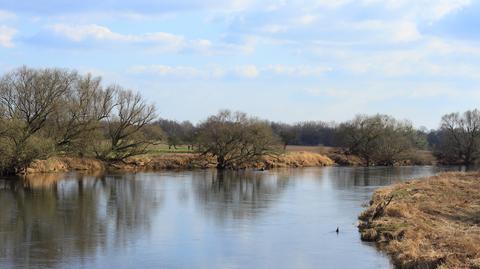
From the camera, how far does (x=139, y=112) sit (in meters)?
64.3

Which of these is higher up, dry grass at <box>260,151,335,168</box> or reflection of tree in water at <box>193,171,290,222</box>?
dry grass at <box>260,151,335,168</box>

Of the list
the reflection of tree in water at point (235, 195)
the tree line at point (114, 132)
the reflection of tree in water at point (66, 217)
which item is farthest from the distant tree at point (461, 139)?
the reflection of tree in water at point (66, 217)

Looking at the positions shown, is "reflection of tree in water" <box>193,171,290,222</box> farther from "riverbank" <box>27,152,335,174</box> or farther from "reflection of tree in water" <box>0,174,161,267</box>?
"riverbank" <box>27,152,335,174</box>

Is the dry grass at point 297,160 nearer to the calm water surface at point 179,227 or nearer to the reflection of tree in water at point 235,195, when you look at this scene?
the reflection of tree in water at point 235,195

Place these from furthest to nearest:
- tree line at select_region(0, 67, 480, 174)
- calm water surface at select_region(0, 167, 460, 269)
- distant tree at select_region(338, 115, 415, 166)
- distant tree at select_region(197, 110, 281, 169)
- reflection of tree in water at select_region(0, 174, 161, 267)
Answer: distant tree at select_region(338, 115, 415, 166) → distant tree at select_region(197, 110, 281, 169) → tree line at select_region(0, 67, 480, 174) → reflection of tree in water at select_region(0, 174, 161, 267) → calm water surface at select_region(0, 167, 460, 269)

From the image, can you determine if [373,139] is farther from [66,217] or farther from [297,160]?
[66,217]

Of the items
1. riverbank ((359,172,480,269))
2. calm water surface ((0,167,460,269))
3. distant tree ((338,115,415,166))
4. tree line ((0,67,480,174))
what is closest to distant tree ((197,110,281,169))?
tree line ((0,67,480,174))

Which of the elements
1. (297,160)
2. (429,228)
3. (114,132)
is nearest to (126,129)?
(114,132)

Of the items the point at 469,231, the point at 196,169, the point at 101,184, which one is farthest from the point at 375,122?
the point at 469,231

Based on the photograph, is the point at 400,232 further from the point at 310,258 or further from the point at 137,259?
the point at 137,259

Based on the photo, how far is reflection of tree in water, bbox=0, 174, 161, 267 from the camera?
57.1 ft

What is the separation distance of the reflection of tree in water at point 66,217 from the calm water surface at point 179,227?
0.12 feet

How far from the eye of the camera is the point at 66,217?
80.9ft

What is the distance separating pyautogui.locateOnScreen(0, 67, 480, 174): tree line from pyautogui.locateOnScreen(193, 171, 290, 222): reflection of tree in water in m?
15.2
